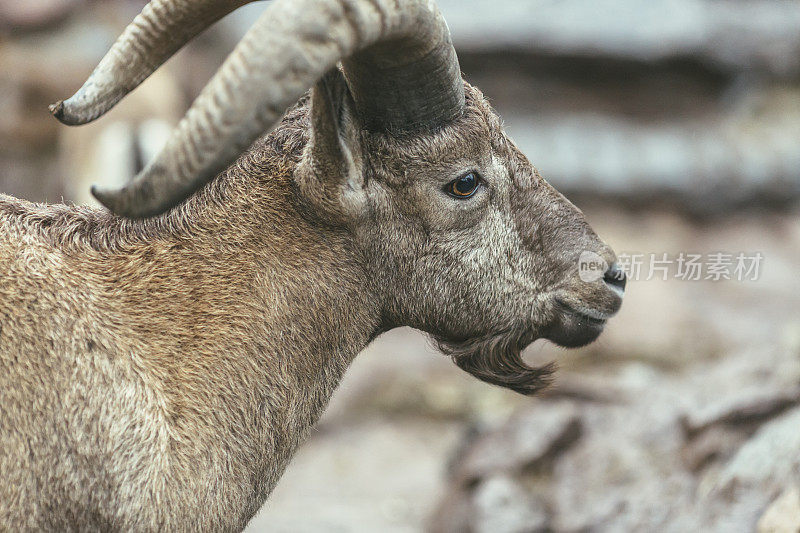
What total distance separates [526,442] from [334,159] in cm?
407

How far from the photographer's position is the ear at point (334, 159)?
3459 mm

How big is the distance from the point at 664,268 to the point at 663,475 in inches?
206

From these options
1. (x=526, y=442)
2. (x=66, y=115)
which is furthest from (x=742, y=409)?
(x=66, y=115)

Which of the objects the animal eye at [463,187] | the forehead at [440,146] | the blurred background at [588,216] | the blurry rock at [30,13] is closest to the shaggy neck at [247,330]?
the forehead at [440,146]

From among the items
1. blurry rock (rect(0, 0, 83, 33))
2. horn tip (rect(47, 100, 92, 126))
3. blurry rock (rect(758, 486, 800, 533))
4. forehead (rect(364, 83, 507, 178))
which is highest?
horn tip (rect(47, 100, 92, 126))

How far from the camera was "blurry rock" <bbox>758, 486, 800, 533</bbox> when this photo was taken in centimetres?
469

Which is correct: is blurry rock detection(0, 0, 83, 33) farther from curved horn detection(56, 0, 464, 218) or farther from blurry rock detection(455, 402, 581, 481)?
curved horn detection(56, 0, 464, 218)

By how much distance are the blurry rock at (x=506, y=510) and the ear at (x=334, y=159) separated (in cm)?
353

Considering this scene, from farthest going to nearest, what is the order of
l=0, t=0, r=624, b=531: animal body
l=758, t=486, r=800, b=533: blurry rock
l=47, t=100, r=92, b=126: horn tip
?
l=758, t=486, r=800, b=533: blurry rock → l=47, t=100, r=92, b=126: horn tip → l=0, t=0, r=624, b=531: animal body

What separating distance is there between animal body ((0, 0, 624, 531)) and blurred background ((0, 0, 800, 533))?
9.31 ft

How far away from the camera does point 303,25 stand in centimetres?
286

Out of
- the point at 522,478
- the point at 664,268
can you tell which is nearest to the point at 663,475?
the point at 522,478

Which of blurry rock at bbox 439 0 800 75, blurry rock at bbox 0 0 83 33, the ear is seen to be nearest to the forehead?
the ear

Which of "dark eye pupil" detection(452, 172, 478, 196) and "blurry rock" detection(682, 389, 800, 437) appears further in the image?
"blurry rock" detection(682, 389, 800, 437)
